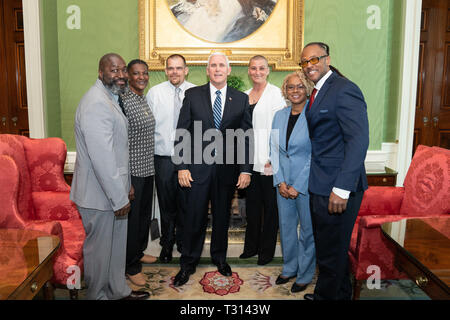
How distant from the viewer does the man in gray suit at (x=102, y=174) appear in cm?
227

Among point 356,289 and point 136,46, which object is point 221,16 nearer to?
point 136,46

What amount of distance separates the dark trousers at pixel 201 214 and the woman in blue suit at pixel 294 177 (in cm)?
47

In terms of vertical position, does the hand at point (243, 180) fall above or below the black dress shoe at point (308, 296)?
above

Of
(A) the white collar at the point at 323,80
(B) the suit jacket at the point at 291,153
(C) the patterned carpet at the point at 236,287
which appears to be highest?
(A) the white collar at the point at 323,80

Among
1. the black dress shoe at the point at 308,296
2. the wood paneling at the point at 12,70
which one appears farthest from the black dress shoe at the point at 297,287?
the wood paneling at the point at 12,70

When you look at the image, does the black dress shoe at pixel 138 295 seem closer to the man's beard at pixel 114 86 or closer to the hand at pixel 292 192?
the hand at pixel 292 192

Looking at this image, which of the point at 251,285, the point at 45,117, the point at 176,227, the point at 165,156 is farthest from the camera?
the point at 45,117

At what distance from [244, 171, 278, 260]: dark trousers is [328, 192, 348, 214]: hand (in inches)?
40.3

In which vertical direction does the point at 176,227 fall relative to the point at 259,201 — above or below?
below
